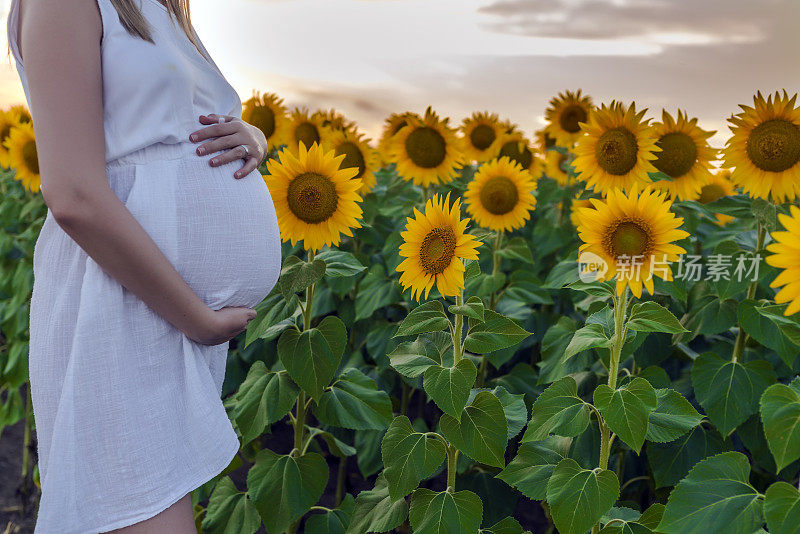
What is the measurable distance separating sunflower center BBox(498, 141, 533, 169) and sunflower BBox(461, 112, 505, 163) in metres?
0.14

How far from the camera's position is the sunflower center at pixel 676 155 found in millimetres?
2350

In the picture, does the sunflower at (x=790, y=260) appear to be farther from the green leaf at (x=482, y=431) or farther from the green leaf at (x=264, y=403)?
the green leaf at (x=264, y=403)

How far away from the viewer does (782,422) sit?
1.28m

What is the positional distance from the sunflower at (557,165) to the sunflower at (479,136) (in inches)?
18.5

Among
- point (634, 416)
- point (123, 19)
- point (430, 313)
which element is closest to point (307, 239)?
point (430, 313)

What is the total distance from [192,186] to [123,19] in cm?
33

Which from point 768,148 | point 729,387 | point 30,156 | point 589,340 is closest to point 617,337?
point 589,340

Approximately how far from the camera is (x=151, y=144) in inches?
56.3

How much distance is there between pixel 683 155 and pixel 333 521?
5.15 feet

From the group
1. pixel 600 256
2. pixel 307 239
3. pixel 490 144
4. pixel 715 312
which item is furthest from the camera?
pixel 490 144

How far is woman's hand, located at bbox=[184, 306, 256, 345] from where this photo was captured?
1410 millimetres

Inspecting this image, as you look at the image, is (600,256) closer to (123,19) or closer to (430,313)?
(430,313)

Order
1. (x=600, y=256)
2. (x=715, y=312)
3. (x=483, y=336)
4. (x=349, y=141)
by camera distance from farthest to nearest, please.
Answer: (x=349, y=141)
(x=715, y=312)
(x=483, y=336)
(x=600, y=256)

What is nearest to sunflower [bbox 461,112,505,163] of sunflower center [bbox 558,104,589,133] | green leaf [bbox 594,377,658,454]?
sunflower center [bbox 558,104,589,133]
